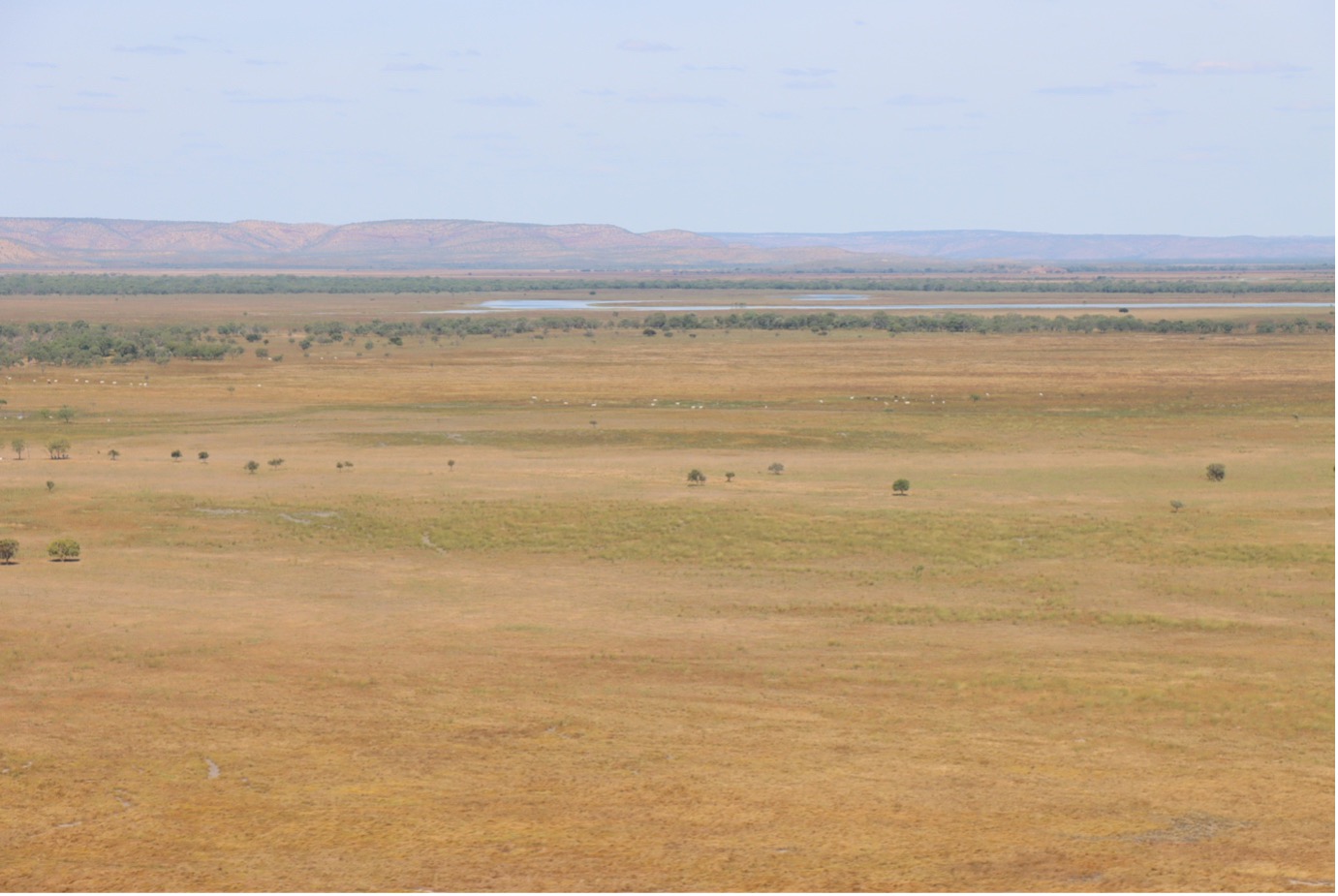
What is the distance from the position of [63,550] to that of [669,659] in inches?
738

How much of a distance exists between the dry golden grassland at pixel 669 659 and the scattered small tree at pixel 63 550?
831 mm

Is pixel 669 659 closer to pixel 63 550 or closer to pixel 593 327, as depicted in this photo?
pixel 63 550

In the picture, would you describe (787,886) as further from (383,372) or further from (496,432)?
(383,372)

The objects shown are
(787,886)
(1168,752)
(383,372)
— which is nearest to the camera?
(787,886)

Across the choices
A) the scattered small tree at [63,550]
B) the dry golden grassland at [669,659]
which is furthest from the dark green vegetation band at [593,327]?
the scattered small tree at [63,550]

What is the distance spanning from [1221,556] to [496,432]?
33570mm

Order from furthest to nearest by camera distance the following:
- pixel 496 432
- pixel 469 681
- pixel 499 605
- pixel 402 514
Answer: pixel 496 432 < pixel 402 514 < pixel 499 605 < pixel 469 681

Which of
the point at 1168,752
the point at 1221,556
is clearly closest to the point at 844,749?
the point at 1168,752

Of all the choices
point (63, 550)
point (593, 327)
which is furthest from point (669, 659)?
point (593, 327)

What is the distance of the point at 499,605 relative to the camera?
36062 mm

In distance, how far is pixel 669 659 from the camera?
3095 cm

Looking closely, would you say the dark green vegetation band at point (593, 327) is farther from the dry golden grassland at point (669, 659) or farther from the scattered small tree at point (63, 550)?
the scattered small tree at point (63, 550)

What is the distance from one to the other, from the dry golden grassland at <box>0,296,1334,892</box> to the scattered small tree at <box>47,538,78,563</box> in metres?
0.83

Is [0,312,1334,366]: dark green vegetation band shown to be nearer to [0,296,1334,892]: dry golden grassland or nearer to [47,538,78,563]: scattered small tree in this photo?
[0,296,1334,892]: dry golden grassland
